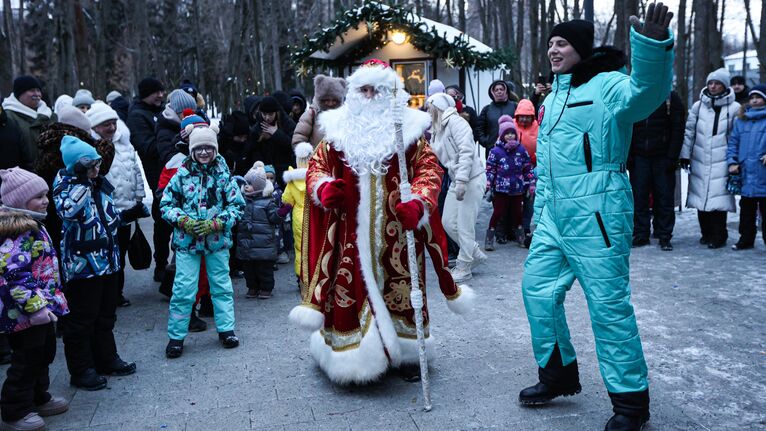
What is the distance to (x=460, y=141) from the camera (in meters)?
7.41

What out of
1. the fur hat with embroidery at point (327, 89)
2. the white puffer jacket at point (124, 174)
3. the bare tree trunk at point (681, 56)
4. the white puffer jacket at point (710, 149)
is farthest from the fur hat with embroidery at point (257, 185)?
the bare tree trunk at point (681, 56)

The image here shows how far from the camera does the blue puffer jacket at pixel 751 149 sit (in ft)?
26.6

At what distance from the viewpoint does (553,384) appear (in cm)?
408

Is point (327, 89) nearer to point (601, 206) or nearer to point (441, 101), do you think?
point (441, 101)

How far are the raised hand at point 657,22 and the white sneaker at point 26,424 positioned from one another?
3.98 meters

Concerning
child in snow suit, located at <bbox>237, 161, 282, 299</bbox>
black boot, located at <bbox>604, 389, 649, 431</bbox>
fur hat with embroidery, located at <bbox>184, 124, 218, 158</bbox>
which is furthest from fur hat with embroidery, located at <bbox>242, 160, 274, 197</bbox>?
black boot, located at <bbox>604, 389, 649, 431</bbox>

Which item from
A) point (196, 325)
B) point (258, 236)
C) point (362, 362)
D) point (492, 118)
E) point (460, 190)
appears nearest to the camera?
point (362, 362)

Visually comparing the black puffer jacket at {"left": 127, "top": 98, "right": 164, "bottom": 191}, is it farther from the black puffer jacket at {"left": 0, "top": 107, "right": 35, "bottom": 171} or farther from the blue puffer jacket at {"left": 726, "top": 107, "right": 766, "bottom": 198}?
the blue puffer jacket at {"left": 726, "top": 107, "right": 766, "bottom": 198}

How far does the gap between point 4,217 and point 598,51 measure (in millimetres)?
3525

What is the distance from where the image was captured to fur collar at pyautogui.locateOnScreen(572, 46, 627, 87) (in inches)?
149

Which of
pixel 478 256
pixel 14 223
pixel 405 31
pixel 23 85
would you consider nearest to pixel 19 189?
pixel 14 223

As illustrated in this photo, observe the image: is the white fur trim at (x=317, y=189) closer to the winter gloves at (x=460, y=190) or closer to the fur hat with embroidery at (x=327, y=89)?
the fur hat with embroidery at (x=327, y=89)

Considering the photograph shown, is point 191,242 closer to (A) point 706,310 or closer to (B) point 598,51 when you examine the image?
(B) point 598,51

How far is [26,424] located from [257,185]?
3572 mm
